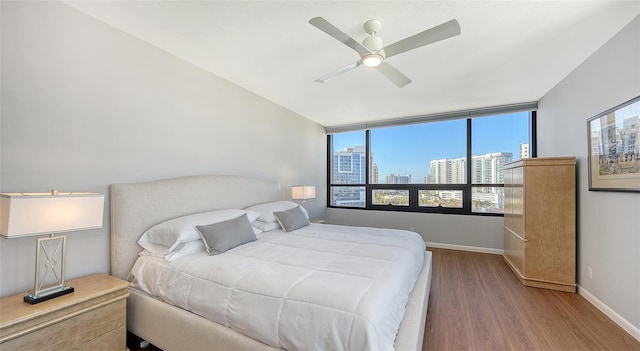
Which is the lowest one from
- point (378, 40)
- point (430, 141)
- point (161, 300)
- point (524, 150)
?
point (161, 300)

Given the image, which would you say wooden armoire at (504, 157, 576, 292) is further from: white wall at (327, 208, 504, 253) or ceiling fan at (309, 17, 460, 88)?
ceiling fan at (309, 17, 460, 88)

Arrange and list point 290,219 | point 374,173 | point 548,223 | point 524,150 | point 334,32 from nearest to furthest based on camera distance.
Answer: point 334,32 < point 548,223 < point 290,219 < point 524,150 < point 374,173

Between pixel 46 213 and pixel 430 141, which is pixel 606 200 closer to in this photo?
pixel 430 141

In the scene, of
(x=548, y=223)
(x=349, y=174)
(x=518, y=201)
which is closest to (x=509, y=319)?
(x=548, y=223)

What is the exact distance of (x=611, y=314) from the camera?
88.2 inches

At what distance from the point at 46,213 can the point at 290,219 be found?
2.06m

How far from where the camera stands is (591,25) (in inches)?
80.5

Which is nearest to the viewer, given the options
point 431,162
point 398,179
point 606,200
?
point 606,200

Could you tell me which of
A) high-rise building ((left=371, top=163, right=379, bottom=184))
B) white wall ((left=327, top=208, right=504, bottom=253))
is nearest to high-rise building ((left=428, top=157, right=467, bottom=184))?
white wall ((left=327, top=208, right=504, bottom=253))

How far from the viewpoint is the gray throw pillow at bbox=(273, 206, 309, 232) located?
304 centimetres

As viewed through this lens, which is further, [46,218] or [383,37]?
[383,37]

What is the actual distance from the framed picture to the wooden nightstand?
3942 millimetres

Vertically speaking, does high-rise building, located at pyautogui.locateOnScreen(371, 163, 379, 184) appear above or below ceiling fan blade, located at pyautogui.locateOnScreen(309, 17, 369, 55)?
below

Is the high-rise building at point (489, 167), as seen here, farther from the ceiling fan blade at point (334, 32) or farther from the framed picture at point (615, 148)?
the ceiling fan blade at point (334, 32)
